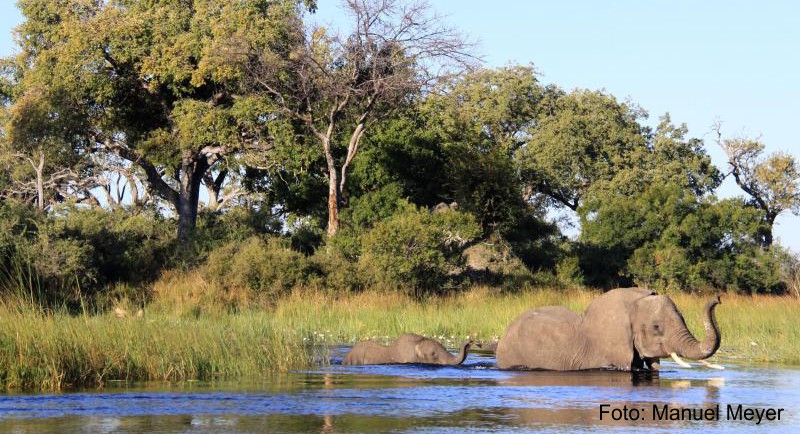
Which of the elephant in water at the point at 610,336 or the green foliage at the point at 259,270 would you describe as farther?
the green foliage at the point at 259,270

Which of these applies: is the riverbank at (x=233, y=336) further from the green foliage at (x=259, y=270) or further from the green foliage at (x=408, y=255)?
A: the green foliage at (x=408, y=255)

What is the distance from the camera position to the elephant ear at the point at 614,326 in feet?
46.8

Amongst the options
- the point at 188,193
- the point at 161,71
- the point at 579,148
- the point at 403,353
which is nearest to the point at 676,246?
the point at 579,148

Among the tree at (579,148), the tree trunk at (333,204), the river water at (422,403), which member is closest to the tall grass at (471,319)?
the river water at (422,403)

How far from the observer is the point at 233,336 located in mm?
15008

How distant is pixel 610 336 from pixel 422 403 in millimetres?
3804

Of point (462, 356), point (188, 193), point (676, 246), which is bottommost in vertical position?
point (462, 356)

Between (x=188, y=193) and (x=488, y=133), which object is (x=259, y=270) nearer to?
(x=188, y=193)

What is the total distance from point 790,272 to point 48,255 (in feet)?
88.5

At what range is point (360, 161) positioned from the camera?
3766 cm

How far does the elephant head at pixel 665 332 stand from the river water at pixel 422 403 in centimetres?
34

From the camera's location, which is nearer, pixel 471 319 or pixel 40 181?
pixel 471 319

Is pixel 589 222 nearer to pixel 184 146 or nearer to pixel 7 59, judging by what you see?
pixel 184 146

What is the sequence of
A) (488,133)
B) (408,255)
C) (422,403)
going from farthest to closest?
(488,133) → (408,255) → (422,403)
